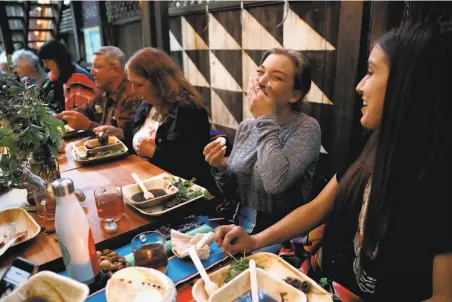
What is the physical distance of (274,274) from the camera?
1.06 metres

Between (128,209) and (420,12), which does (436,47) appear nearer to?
(420,12)

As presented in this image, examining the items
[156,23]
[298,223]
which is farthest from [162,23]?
[298,223]

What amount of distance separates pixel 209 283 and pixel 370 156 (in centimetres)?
81

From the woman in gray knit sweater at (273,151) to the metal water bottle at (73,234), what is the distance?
969 millimetres

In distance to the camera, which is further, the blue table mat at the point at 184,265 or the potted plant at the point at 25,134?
the potted plant at the point at 25,134

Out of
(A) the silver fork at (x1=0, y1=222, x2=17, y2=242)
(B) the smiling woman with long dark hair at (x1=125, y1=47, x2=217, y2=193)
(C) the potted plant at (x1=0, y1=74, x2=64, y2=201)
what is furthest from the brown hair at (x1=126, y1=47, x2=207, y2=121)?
(A) the silver fork at (x1=0, y1=222, x2=17, y2=242)

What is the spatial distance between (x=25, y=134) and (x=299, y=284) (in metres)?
1.26

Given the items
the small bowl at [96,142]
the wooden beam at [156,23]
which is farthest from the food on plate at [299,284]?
the wooden beam at [156,23]

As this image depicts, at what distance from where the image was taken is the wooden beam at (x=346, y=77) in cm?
212

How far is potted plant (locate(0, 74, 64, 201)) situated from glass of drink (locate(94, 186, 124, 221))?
0.31m

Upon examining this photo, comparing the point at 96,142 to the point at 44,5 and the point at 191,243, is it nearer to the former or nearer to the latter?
the point at 191,243

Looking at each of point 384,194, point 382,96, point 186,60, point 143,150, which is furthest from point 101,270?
point 186,60

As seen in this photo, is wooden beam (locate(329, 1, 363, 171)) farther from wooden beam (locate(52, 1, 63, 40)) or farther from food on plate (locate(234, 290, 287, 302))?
wooden beam (locate(52, 1, 63, 40))

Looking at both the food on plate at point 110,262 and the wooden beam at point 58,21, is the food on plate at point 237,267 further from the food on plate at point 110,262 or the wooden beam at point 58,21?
the wooden beam at point 58,21
